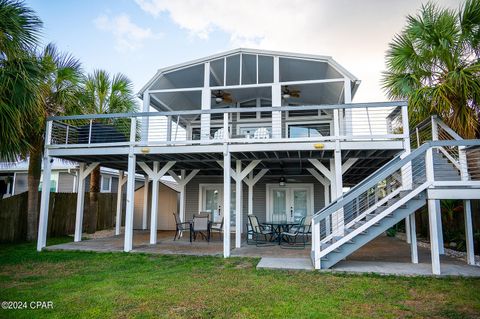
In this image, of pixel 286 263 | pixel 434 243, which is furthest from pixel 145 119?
pixel 434 243

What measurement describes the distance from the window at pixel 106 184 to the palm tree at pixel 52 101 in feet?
24.9

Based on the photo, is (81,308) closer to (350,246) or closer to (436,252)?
(350,246)

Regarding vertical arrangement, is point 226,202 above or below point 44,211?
above

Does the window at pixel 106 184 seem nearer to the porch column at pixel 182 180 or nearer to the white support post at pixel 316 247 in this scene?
the porch column at pixel 182 180

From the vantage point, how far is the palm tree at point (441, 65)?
7.34m

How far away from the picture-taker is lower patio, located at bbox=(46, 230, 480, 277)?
6.35m

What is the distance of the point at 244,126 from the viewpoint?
1242cm

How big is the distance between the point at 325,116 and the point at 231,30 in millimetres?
7412

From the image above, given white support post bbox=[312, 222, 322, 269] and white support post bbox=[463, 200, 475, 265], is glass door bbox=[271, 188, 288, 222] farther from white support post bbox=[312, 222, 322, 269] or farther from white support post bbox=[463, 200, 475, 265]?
white support post bbox=[463, 200, 475, 265]

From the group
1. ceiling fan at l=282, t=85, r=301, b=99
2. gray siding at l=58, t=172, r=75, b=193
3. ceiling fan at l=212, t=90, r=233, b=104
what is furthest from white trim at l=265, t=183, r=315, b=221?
gray siding at l=58, t=172, r=75, b=193

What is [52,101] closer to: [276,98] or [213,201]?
[213,201]

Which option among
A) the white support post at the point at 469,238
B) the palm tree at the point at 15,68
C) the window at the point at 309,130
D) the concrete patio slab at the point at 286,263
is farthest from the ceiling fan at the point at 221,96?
the white support post at the point at 469,238

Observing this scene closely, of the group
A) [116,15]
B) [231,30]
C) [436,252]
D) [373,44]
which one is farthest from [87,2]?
[436,252]

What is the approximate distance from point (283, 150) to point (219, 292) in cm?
408
